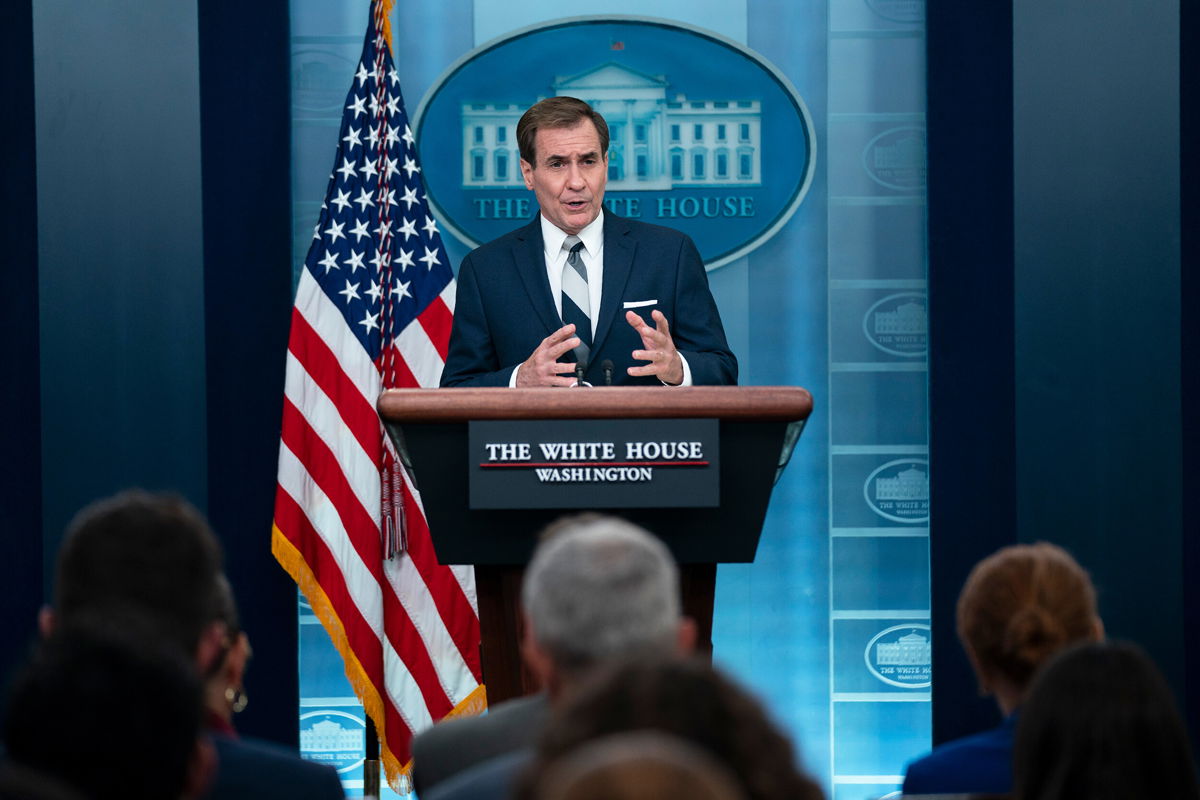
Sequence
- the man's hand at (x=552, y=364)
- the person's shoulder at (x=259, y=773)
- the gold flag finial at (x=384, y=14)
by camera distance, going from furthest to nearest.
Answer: the gold flag finial at (x=384, y=14) < the man's hand at (x=552, y=364) < the person's shoulder at (x=259, y=773)

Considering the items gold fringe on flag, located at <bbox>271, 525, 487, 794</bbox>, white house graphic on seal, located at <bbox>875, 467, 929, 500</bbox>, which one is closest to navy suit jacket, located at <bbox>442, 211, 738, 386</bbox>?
gold fringe on flag, located at <bbox>271, 525, 487, 794</bbox>

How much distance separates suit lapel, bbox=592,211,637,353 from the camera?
133 inches

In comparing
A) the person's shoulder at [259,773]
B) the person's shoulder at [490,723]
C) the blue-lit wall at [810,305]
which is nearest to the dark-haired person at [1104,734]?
the person's shoulder at [490,723]

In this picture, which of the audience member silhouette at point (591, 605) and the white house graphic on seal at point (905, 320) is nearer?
the audience member silhouette at point (591, 605)

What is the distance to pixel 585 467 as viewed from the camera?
261cm

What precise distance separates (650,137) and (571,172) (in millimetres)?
1642

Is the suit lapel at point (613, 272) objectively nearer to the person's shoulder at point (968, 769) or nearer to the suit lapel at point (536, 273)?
the suit lapel at point (536, 273)

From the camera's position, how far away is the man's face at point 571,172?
11.3 ft

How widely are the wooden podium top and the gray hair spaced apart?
103 cm

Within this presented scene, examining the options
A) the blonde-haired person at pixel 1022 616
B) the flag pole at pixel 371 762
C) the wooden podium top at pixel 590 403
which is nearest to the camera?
the blonde-haired person at pixel 1022 616

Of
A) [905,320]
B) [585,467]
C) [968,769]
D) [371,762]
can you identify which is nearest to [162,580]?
[585,467]

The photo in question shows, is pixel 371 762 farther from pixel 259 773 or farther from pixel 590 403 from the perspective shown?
pixel 259 773

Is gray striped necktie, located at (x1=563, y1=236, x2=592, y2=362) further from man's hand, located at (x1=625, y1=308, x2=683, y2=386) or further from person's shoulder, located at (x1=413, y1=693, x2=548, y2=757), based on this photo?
person's shoulder, located at (x1=413, y1=693, x2=548, y2=757)

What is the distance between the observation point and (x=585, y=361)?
132 inches
